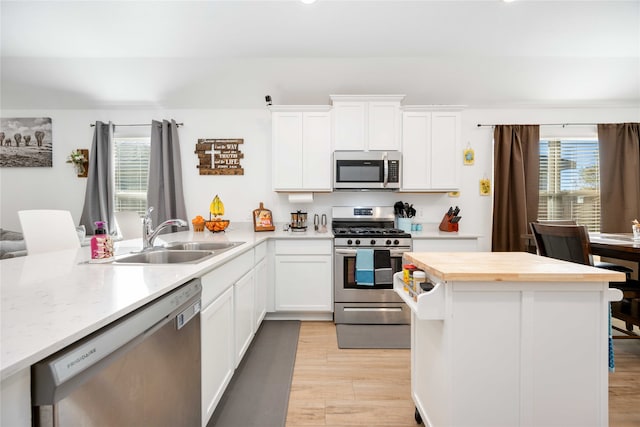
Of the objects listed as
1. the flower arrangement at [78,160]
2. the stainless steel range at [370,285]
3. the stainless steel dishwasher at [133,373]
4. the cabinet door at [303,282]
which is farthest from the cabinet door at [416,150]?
the flower arrangement at [78,160]

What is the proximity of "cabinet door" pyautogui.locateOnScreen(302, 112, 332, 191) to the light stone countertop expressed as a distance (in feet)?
6.58

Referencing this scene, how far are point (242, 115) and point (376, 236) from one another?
91.7 inches

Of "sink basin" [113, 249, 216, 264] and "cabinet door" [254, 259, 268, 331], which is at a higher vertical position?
"sink basin" [113, 249, 216, 264]

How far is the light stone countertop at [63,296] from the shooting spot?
60cm

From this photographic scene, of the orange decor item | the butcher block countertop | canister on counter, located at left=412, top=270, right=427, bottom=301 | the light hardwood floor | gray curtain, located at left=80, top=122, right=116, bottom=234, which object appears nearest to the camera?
the butcher block countertop

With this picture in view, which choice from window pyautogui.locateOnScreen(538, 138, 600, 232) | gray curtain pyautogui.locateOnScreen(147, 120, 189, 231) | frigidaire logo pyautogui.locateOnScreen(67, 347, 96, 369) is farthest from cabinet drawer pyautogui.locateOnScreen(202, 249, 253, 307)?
window pyautogui.locateOnScreen(538, 138, 600, 232)

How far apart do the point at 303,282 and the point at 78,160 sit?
11.0 feet

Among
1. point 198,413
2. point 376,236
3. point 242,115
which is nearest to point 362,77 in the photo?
point 242,115

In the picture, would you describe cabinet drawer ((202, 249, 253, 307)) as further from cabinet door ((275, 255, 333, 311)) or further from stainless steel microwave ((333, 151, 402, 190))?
stainless steel microwave ((333, 151, 402, 190))

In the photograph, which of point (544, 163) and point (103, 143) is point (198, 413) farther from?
point (544, 163)

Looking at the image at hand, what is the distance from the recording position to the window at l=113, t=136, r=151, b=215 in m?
3.97

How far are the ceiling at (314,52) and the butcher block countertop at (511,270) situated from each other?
7.87 feet

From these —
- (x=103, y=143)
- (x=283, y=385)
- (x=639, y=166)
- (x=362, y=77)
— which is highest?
(x=362, y=77)

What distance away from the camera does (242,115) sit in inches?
151
